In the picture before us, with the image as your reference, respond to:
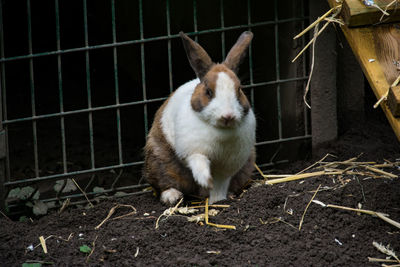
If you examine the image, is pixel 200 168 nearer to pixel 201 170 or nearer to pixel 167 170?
pixel 201 170

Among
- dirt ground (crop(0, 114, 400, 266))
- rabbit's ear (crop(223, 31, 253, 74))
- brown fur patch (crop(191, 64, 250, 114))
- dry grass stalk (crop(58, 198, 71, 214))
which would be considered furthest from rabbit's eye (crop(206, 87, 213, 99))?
dry grass stalk (crop(58, 198, 71, 214))

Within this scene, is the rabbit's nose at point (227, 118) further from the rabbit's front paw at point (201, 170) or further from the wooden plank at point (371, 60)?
the wooden plank at point (371, 60)

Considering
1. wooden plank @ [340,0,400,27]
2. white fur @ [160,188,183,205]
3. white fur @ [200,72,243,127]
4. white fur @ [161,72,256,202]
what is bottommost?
white fur @ [160,188,183,205]

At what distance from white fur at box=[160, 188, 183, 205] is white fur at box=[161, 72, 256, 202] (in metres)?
0.25

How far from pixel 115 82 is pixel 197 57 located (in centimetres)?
92

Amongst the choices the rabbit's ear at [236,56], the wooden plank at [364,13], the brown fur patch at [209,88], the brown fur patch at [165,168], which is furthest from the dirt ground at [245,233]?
the wooden plank at [364,13]

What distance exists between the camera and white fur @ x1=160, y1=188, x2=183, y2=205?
451 centimetres

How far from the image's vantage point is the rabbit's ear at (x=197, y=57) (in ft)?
13.7

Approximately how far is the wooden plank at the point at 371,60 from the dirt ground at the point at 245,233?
0.70 m

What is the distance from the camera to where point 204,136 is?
4141 millimetres

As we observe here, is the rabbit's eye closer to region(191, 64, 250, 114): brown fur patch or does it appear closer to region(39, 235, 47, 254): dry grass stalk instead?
region(191, 64, 250, 114): brown fur patch

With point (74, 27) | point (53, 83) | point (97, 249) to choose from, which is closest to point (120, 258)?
point (97, 249)

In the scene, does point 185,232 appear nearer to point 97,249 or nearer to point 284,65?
point 97,249

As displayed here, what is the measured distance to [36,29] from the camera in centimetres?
739
